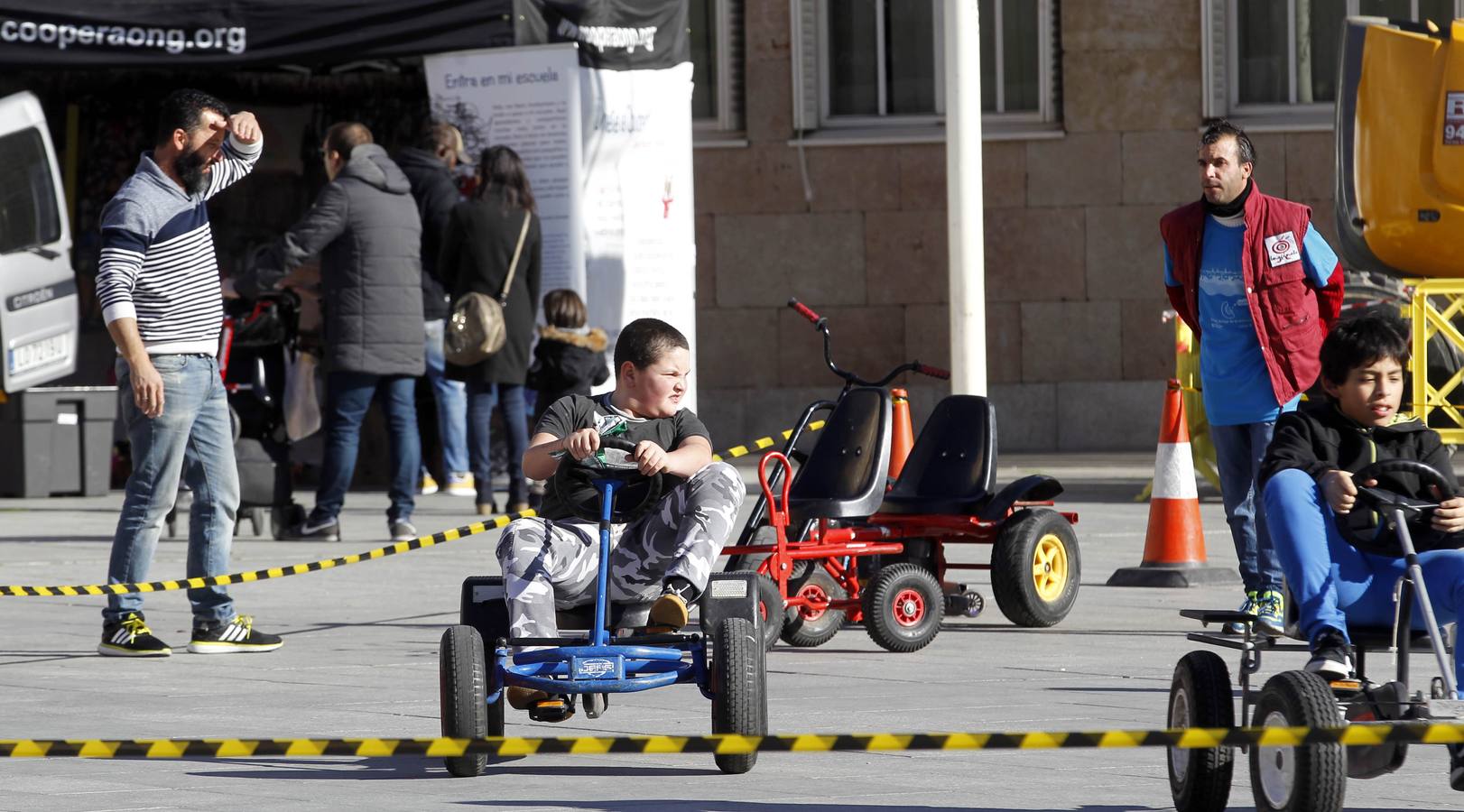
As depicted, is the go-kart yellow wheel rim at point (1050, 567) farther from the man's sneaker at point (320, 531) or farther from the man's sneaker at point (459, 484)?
the man's sneaker at point (459, 484)

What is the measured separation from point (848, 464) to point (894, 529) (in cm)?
29

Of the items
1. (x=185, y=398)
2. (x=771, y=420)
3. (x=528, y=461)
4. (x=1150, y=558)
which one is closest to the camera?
(x=528, y=461)

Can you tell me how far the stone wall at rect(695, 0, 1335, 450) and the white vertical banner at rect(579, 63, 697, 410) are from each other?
A: 4155 millimetres

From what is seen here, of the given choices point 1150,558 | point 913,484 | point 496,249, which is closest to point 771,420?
point 496,249

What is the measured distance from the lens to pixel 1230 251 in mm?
8273

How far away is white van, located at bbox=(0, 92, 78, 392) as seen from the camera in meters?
15.0

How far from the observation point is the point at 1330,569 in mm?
5496

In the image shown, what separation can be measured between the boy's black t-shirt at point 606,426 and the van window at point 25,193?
939 centimetres

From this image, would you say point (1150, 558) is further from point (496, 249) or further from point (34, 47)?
point (34, 47)

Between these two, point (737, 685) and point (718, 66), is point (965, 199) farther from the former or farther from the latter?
point (718, 66)

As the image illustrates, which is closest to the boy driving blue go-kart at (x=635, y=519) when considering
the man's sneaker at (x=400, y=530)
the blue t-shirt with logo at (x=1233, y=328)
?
the blue t-shirt with logo at (x=1233, y=328)

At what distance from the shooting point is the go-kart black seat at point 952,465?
882 cm

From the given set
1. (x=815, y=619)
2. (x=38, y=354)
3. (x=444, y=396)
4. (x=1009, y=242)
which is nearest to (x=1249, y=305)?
(x=815, y=619)

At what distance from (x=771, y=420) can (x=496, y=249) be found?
599cm
